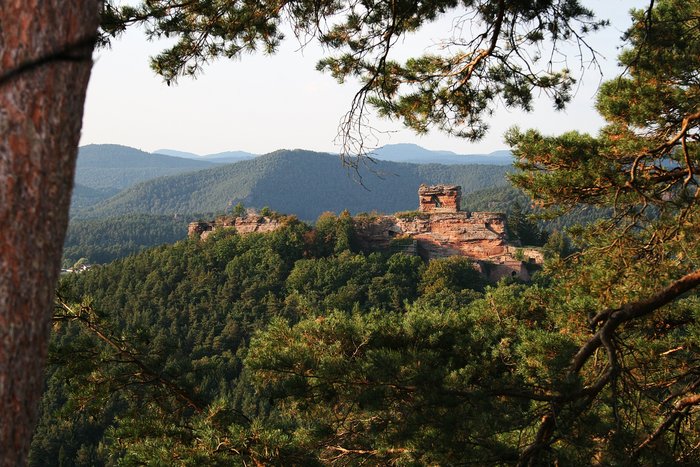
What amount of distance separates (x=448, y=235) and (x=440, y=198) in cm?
267

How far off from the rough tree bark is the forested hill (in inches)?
5207

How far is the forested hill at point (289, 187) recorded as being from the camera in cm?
13900

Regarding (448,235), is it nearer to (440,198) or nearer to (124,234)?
(440,198)

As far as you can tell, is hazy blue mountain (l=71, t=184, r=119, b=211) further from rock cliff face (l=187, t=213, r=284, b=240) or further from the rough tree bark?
the rough tree bark

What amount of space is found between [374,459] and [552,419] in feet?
3.67

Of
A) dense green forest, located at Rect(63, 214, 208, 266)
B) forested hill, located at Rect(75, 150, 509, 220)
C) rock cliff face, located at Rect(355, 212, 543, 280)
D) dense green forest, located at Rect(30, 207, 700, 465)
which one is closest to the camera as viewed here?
dense green forest, located at Rect(30, 207, 700, 465)

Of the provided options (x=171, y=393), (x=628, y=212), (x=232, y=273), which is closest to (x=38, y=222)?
(x=171, y=393)

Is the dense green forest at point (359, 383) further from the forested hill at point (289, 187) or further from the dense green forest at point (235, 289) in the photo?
the forested hill at point (289, 187)

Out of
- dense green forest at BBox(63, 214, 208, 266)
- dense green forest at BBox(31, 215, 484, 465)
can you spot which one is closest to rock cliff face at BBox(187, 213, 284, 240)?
dense green forest at BBox(31, 215, 484, 465)

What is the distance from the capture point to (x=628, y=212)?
14.4 ft

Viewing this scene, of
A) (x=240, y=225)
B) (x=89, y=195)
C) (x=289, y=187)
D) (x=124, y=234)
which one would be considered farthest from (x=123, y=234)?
(x=89, y=195)

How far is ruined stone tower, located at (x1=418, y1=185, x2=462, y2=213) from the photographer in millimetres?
33969

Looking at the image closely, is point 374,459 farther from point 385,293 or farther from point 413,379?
point 385,293

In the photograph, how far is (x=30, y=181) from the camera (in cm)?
120
